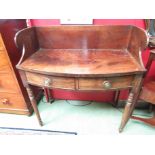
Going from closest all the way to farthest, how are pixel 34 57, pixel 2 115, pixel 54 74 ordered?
pixel 54 74 < pixel 34 57 < pixel 2 115

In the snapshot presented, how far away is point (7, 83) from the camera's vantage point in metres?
1.37

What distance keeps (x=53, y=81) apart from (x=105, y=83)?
35 centimetres

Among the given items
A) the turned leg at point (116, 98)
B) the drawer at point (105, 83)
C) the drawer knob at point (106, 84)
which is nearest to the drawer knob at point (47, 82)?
the drawer at point (105, 83)

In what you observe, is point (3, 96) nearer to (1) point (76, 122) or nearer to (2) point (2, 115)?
(2) point (2, 115)

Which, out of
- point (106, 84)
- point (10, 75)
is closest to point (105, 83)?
point (106, 84)

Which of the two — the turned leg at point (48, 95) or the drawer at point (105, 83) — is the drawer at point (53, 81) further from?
the turned leg at point (48, 95)

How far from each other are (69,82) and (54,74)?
11cm

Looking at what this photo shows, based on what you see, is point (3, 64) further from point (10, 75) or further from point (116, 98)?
point (116, 98)

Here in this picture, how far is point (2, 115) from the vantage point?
5.23 ft

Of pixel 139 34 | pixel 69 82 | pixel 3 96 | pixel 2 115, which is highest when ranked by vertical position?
pixel 139 34

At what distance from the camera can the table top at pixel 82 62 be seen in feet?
3.00

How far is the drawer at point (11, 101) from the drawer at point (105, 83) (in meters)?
0.80

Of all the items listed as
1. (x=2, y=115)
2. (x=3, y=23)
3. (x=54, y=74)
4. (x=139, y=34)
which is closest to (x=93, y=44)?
(x=139, y=34)

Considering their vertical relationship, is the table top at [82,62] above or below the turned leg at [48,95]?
above
